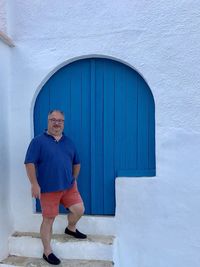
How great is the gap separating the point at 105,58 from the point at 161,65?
0.73 metres

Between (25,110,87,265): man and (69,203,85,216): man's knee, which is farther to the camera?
(69,203,85,216): man's knee

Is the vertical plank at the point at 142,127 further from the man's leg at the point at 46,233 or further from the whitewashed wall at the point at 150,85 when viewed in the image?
the man's leg at the point at 46,233

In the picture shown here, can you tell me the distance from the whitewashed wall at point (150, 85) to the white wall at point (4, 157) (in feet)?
0.39

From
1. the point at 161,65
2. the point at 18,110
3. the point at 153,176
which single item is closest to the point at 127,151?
the point at 153,176

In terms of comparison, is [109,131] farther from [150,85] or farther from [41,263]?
[41,263]

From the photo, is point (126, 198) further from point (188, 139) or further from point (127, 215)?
point (188, 139)

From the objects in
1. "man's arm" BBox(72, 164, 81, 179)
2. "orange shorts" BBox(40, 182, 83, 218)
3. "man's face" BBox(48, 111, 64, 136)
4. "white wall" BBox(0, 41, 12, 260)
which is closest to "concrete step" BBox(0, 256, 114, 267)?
"white wall" BBox(0, 41, 12, 260)

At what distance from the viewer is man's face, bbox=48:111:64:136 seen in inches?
184

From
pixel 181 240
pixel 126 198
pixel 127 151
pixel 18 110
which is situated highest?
pixel 18 110

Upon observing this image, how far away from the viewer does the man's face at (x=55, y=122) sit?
4672 millimetres

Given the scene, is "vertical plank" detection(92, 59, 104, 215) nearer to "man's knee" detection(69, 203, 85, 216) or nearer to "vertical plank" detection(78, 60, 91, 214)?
"vertical plank" detection(78, 60, 91, 214)

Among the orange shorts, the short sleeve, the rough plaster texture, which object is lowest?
A: the orange shorts

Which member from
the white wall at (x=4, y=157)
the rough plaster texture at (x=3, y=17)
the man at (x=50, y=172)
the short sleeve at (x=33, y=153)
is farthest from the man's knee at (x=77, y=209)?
the rough plaster texture at (x=3, y=17)

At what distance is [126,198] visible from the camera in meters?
4.94
